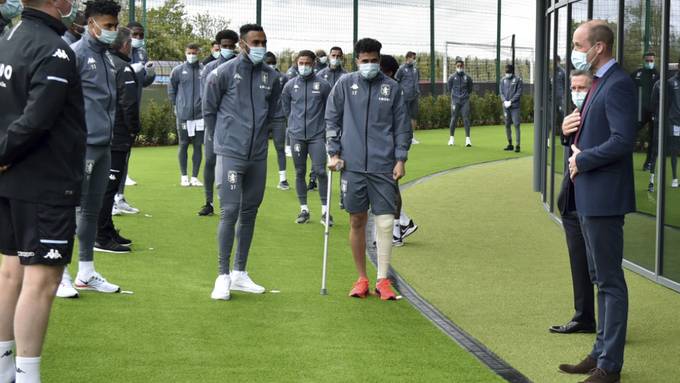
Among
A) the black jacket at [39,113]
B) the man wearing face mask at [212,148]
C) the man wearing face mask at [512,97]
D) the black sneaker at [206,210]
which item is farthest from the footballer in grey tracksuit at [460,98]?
the black jacket at [39,113]

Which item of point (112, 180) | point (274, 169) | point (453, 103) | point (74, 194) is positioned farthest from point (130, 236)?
point (453, 103)

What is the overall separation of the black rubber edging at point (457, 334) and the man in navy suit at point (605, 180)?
0.50 m

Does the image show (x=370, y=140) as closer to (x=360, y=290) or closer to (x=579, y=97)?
(x=360, y=290)

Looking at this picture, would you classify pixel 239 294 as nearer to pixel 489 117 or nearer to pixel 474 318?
pixel 474 318

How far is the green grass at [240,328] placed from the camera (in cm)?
593

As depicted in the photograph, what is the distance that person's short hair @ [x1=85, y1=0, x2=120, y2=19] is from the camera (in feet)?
25.9

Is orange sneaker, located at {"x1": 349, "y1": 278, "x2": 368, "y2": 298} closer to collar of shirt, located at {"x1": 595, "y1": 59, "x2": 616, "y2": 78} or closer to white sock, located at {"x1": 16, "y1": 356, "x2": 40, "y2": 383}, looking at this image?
collar of shirt, located at {"x1": 595, "y1": 59, "x2": 616, "y2": 78}

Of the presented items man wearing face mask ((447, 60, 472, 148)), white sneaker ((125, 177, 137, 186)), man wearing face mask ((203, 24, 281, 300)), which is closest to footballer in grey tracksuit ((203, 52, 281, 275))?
man wearing face mask ((203, 24, 281, 300))

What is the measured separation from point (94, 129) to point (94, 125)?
0.03 metres

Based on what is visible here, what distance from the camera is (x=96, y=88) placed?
8000 mm

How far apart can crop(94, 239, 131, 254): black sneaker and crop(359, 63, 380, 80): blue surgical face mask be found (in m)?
3.22

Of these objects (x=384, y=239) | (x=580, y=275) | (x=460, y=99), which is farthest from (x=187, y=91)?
(x=460, y=99)

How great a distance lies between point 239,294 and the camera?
26.7 feet

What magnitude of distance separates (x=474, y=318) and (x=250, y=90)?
2.47m
